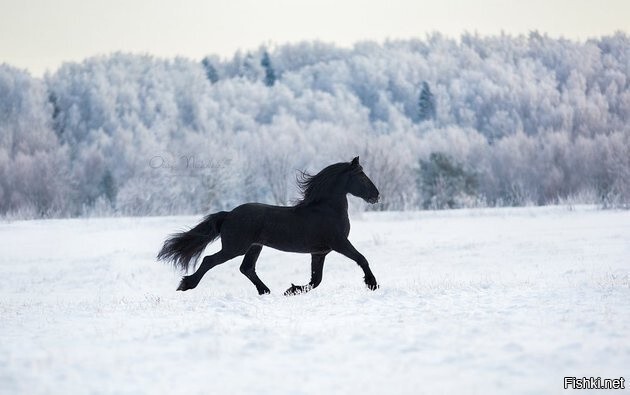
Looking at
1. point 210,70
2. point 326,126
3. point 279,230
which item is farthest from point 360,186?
point 210,70

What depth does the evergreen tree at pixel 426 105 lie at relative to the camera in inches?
3223

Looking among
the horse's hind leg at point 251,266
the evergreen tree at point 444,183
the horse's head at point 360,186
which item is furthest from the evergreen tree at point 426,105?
the horse's hind leg at point 251,266

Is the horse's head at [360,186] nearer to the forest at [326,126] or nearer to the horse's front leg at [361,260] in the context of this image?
the horse's front leg at [361,260]

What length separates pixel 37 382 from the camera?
3.68 metres

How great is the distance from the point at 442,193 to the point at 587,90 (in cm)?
4750

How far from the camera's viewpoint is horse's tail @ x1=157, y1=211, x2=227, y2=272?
754 cm

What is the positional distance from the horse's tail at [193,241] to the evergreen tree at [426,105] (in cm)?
7564

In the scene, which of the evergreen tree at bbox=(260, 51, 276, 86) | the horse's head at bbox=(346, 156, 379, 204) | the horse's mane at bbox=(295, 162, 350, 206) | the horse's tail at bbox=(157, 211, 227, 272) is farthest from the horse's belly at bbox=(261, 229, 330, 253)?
the evergreen tree at bbox=(260, 51, 276, 86)

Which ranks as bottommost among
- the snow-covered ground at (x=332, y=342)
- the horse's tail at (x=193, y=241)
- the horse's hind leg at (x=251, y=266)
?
the snow-covered ground at (x=332, y=342)

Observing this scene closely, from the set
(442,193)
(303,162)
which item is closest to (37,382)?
(442,193)

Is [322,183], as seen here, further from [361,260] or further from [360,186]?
[361,260]

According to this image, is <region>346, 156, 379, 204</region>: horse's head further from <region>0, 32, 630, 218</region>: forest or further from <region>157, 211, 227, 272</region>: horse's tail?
<region>0, 32, 630, 218</region>: forest

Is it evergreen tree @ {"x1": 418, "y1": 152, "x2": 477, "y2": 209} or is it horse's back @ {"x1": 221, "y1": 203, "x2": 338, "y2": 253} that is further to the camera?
evergreen tree @ {"x1": 418, "y1": 152, "x2": 477, "y2": 209}

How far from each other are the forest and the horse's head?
2045cm
